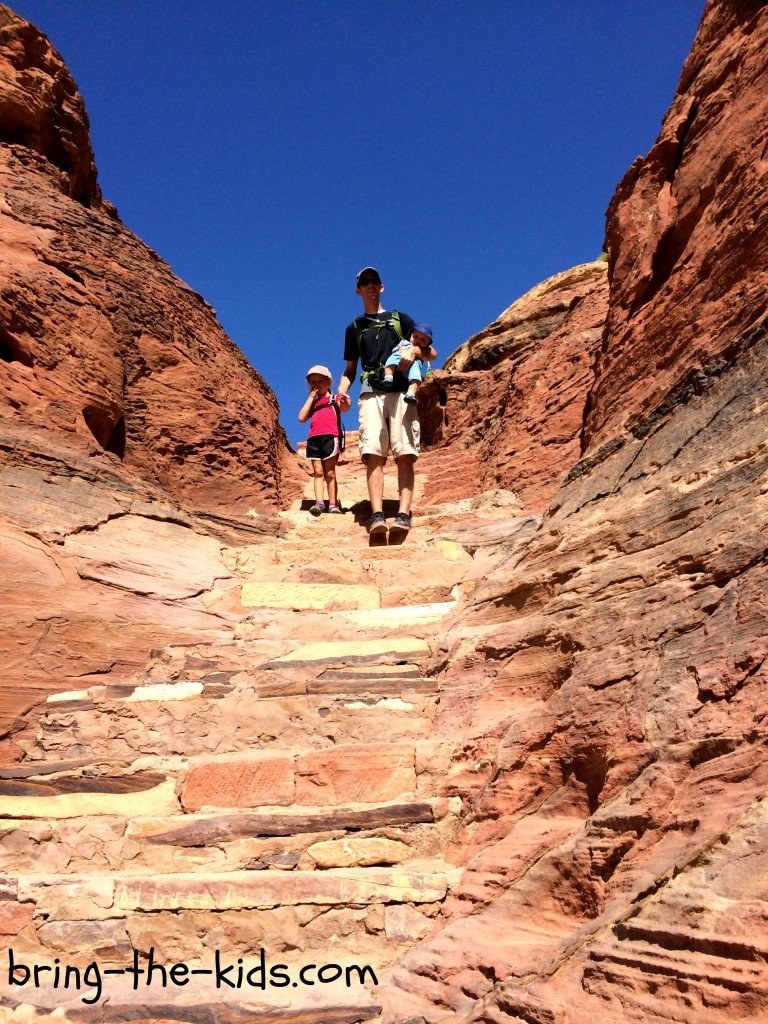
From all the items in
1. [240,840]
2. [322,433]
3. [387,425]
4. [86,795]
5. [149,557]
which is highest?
[322,433]

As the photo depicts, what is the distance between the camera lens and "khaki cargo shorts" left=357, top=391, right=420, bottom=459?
23.1ft

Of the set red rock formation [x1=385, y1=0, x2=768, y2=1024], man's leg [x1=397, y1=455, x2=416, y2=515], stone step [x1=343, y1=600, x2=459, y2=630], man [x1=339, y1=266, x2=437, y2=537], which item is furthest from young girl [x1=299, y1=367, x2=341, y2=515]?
red rock formation [x1=385, y1=0, x2=768, y2=1024]

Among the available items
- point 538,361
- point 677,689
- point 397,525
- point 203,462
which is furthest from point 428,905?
point 538,361

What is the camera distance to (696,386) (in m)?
3.88

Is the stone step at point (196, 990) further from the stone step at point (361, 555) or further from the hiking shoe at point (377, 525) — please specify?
the hiking shoe at point (377, 525)

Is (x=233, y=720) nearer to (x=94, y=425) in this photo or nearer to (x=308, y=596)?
(x=308, y=596)

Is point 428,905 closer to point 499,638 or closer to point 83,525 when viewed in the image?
point 499,638

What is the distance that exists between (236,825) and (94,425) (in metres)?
4.31

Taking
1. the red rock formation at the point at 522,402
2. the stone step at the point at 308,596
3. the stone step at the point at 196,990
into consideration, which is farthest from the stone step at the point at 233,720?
the red rock formation at the point at 522,402

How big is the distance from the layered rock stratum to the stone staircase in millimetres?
13

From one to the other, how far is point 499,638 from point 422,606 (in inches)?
52.1

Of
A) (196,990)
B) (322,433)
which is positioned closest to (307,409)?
(322,433)

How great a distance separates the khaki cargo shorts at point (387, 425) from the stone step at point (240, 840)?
4155mm

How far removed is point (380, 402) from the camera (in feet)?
23.5
